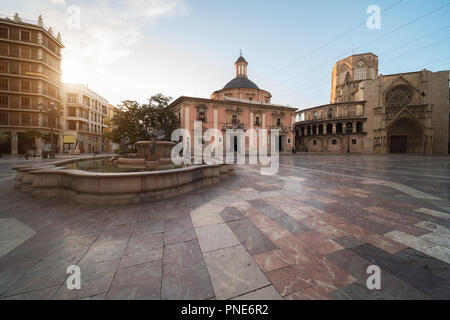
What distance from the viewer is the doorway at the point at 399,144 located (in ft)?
107

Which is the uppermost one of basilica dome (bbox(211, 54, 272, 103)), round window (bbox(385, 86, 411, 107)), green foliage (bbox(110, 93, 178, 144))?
basilica dome (bbox(211, 54, 272, 103))

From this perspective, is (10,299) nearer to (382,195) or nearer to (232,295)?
(232,295)

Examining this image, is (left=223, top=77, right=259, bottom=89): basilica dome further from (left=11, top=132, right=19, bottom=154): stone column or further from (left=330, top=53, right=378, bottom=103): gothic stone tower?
(left=11, top=132, right=19, bottom=154): stone column

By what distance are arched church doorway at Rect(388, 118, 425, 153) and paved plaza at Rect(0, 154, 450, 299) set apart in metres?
41.8

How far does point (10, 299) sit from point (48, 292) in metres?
0.26

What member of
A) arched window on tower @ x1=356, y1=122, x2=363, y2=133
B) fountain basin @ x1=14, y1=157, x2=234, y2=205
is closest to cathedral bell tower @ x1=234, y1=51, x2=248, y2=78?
arched window on tower @ x1=356, y1=122, x2=363, y2=133

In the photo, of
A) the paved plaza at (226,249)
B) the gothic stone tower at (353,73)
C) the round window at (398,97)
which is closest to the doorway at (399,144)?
the round window at (398,97)

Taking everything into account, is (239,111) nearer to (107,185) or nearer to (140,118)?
(140,118)

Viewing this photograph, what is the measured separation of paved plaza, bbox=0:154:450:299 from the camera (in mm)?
1487

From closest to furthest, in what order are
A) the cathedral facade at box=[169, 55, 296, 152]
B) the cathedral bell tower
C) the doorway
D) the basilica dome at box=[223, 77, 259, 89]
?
the cathedral facade at box=[169, 55, 296, 152] → the doorway → the basilica dome at box=[223, 77, 259, 89] → the cathedral bell tower

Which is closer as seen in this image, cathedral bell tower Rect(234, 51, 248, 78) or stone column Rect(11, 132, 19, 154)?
stone column Rect(11, 132, 19, 154)

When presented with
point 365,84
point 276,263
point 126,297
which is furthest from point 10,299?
point 365,84

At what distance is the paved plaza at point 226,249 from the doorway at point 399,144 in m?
41.8

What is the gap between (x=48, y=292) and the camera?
1.44 meters
